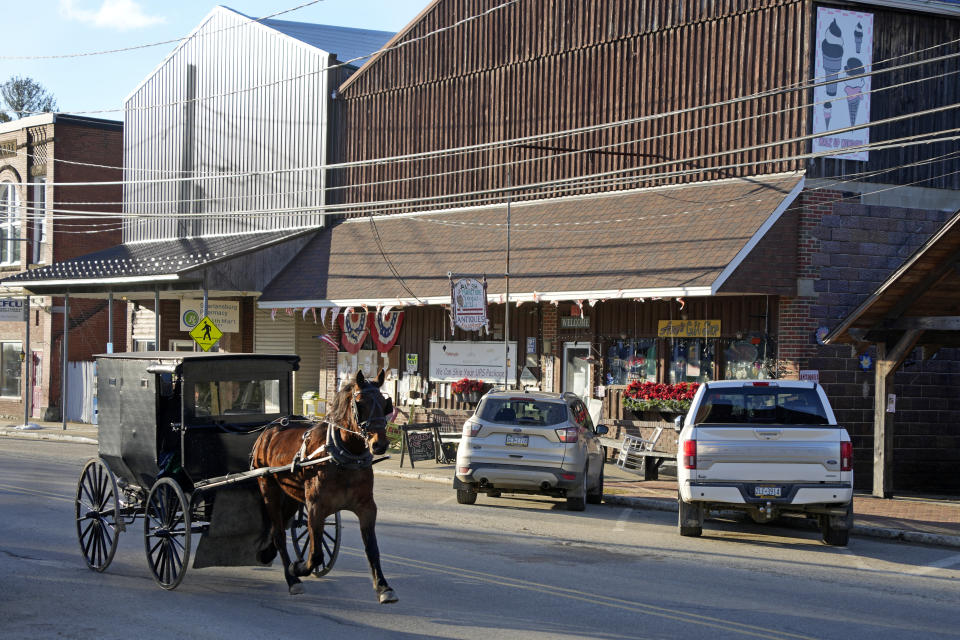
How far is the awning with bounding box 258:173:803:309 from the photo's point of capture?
20.0 meters

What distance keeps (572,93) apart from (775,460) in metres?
13.9

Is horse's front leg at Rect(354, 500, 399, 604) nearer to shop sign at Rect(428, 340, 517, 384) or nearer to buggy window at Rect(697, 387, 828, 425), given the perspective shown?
buggy window at Rect(697, 387, 828, 425)

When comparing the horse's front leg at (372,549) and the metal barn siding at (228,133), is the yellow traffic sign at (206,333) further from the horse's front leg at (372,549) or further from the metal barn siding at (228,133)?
the horse's front leg at (372,549)

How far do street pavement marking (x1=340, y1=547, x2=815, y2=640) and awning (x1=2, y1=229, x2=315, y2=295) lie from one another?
1804cm

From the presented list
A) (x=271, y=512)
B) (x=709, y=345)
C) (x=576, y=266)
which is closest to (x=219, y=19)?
(x=576, y=266)

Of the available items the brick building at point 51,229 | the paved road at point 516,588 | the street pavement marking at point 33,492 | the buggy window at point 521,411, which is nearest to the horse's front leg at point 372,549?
the paved road at point 516,588

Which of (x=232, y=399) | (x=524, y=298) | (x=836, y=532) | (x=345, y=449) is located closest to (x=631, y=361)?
(x=524, y=298)

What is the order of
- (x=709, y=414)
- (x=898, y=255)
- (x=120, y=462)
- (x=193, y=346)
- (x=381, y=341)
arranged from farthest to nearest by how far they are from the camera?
1. (x=193, y=346)
2. (x=381, y=341)
3. (x=898, y=255)
4. (x=709, y=414)
5. (x=120, y=462)

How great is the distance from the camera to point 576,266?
22094mm

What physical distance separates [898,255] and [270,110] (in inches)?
737

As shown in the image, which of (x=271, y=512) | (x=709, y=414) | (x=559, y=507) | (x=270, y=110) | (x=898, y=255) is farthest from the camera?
(x=270, y=110)

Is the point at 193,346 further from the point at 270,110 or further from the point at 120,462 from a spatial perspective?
the point at 120,462

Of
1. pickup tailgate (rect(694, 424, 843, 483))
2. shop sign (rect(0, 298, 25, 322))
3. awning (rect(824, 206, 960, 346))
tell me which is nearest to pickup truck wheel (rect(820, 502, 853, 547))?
pickup tailgate (rect(694, 424, 843, 483))

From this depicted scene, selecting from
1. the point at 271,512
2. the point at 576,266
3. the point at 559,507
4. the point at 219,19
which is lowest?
the point at 559,507
